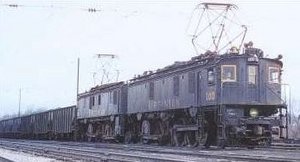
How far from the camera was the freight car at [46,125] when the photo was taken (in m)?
43.6

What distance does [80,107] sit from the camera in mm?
41344

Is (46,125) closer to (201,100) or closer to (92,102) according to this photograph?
(92,102)

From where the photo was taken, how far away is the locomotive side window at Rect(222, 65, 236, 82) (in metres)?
21.8

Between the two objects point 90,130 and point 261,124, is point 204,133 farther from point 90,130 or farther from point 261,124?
point 90,130

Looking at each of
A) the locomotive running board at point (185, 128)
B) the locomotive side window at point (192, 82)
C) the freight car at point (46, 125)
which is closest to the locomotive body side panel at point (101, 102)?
the freight car at point (46, 125)

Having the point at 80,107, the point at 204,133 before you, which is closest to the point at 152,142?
the point at 204,133

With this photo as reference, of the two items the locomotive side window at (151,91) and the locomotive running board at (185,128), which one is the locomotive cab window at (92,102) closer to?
the locomotive side window at (151,91)

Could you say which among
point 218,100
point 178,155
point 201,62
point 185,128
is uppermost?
point 201,62

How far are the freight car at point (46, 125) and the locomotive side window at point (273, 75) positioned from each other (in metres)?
22.3

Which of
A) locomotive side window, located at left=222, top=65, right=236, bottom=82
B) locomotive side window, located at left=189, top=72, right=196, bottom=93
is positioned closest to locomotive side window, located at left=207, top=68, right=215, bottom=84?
locomotive side window, located at left=222, top=65, right=236, bottom=82

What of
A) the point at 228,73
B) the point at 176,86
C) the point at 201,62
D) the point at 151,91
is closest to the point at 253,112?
the point at 228,73

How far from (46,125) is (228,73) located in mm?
31466

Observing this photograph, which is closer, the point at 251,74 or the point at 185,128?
the point at 251,74

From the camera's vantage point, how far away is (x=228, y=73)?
71.8 ft
